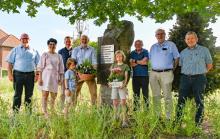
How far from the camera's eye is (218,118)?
984 cm

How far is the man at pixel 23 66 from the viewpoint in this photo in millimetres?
11586

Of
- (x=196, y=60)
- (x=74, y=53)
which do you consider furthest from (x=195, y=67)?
(x=74, y=53)

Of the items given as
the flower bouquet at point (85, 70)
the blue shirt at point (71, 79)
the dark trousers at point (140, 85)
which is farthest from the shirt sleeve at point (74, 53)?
the dark trousers at point (140, 85)

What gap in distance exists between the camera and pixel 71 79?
35.7 feet

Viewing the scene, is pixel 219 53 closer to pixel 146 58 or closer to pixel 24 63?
pixel 146 58

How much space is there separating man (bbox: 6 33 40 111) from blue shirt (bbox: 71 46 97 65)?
106 cm

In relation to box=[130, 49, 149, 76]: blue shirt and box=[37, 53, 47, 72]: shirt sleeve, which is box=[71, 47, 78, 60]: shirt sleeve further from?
box=[130, 49, 149, 76]: blue shirt

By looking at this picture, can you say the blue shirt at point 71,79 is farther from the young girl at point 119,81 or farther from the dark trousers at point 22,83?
the dark trousers at point 22,83

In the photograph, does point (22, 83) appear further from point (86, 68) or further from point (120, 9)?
point (120, 9)

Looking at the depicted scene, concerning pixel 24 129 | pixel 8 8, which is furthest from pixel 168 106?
pixel 8 8

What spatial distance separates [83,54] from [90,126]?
3.22 meters

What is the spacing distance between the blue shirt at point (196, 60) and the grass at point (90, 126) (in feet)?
2.49

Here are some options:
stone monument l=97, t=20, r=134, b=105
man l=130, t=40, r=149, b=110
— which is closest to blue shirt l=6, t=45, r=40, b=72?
stone monument l=97, t=20, r=134, b=105

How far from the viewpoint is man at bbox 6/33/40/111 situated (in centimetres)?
1159
